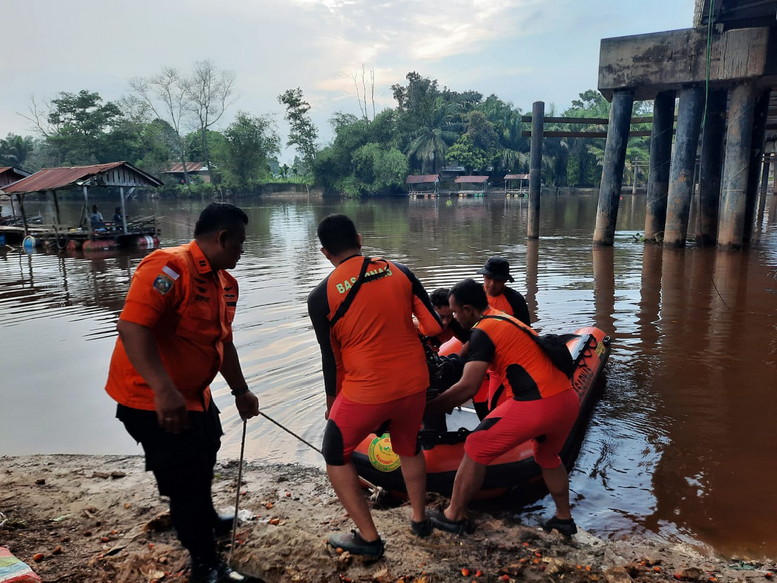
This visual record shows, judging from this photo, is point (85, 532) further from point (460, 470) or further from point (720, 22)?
point (720, 22)

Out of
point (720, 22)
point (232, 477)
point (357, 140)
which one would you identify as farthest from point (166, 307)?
point (357, 140)

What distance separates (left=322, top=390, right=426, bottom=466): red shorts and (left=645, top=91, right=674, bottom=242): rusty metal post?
594 inches

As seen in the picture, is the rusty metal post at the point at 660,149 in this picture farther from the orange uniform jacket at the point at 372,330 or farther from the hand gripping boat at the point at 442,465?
the orange uniform jacket at the point at 372,330

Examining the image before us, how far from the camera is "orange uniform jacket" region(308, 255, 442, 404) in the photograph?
277 cm

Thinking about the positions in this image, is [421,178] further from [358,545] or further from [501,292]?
[358,545]

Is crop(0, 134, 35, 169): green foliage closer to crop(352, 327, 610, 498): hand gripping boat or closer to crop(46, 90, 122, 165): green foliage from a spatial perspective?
crop(46, 90, 122, 165): green foliage

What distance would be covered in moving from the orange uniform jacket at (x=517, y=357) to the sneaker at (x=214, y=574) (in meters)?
1.60

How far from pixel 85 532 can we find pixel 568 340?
14.6 feet

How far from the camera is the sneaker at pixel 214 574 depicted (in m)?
2.70

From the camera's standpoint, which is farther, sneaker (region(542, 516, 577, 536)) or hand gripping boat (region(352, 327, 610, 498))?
hand gripping boat (region(352, 327, 610, 498))

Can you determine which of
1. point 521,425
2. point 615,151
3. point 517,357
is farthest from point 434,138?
point 521,425

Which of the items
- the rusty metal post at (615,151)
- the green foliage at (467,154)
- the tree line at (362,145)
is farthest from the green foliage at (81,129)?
the rusty metal post at (615,151)

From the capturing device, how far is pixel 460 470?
3.25 m

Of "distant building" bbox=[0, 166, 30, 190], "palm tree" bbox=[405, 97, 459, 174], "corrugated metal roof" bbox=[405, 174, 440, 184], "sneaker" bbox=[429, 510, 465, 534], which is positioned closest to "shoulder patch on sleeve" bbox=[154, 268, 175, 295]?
"sneaker" bbox=[429, 510, 465, 534]
